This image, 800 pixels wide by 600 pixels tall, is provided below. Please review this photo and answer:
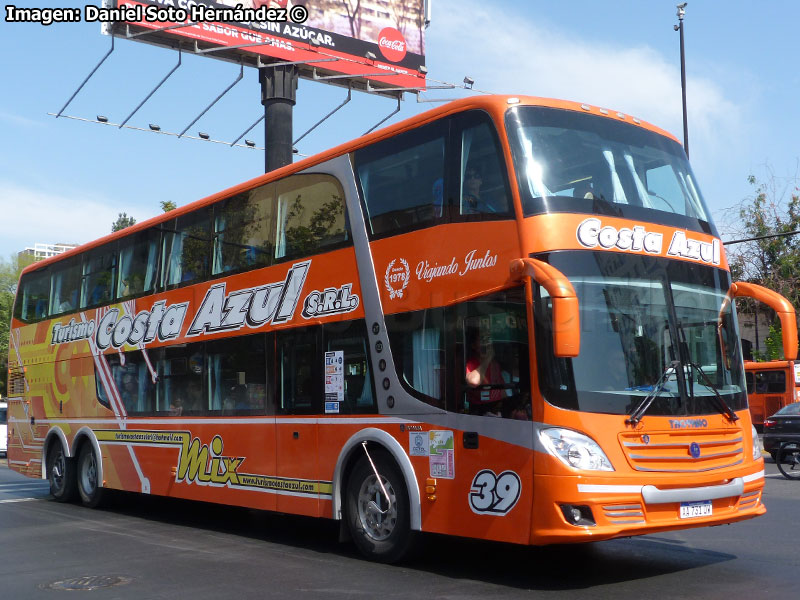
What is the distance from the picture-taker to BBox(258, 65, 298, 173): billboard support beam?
27.0 meters

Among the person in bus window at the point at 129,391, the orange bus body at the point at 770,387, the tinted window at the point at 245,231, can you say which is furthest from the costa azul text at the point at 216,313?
the orange bus body at the point at 770,387

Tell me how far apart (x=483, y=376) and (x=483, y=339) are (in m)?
0.33

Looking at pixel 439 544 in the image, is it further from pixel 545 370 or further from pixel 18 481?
pixel 18 481

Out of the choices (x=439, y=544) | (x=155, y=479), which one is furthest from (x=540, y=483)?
(x=155, y=479)

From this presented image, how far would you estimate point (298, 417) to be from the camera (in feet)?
34.7

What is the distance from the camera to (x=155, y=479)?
13.5 m

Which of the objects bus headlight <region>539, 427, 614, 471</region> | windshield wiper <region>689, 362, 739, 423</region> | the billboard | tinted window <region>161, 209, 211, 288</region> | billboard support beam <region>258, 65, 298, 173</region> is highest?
the billboard

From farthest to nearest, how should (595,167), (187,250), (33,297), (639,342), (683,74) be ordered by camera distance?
(683,74) → (33,297) → (187,250) → (595,167) → (639,342)

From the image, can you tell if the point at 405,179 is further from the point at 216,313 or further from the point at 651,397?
the point at 216,313

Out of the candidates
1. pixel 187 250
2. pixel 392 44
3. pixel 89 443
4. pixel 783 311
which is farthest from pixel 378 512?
pixel 392 44

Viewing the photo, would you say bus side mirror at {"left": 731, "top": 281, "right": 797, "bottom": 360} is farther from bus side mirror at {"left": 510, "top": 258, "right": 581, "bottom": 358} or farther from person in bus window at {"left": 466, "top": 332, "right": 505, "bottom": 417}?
person in bus window at {"left": 466, "top": 332, "right": 505, "bottom": 417}

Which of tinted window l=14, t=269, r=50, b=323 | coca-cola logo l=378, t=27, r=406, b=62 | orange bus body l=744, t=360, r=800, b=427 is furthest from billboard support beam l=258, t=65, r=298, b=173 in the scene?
Answer: orange bus body l=744, t=360, r=800, b=427

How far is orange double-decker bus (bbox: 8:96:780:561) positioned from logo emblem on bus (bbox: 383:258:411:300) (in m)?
0.03

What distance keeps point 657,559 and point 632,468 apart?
6.55ft
